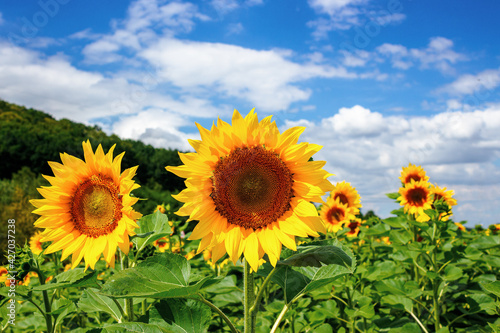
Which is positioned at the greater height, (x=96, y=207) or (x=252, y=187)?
(x=252, y=187)

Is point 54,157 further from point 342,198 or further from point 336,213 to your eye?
point 336,213

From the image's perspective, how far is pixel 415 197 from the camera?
18.9 ft

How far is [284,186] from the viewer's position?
2.14 m

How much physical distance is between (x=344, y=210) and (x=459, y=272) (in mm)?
2215

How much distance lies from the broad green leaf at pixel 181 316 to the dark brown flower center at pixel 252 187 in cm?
50

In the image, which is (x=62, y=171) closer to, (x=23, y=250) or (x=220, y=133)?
(x=23, y=250)

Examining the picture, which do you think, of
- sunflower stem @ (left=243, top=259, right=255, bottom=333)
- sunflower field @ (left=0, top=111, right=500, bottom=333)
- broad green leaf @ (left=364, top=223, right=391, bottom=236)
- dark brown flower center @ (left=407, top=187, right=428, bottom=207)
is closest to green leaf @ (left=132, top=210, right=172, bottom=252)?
sunflower field @ (left=0, top=111, right=500, bottom=333)

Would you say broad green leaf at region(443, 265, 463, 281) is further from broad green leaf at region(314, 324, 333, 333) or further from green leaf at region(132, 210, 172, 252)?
green leaf at region(132, 210, 172, 252)

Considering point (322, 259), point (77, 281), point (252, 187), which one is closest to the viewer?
point (322, 259)

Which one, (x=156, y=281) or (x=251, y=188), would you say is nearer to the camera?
(x=156, y=281)

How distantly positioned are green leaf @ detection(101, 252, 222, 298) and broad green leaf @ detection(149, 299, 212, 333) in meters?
0.21

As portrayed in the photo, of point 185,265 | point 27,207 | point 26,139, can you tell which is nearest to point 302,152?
point 185,265

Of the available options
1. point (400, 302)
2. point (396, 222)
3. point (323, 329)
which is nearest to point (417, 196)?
point (396, 222)

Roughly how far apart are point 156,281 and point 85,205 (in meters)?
1.22
